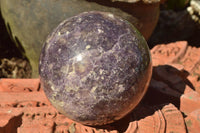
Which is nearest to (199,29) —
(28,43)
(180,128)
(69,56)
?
(180,128)

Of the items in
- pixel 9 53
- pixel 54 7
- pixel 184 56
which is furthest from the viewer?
pixel 9 53

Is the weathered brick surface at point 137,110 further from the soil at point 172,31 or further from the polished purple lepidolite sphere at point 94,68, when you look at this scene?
the soil at point 172,31

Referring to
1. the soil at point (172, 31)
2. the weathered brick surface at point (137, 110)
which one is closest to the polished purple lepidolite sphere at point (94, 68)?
the weathered brick surface at point (137, 110)

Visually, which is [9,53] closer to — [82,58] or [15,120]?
[15,120]

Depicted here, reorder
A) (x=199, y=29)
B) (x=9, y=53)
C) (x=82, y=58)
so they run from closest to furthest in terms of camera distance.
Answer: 1. (x=82, y=58)
2. (x=9, y=53)
3. (x=199, y=29)

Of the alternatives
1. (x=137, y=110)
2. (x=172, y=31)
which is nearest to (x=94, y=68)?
(x=137, y=110)

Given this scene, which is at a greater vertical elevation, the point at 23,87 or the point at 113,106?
the point at 113,106

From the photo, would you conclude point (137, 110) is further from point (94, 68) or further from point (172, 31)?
point (172, 31)

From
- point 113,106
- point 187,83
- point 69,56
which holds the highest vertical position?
point 69,56
